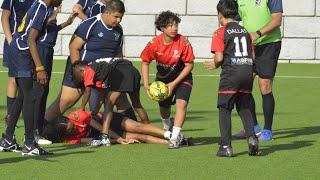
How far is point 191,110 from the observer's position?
606 inches

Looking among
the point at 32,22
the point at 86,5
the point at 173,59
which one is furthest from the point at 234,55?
the point at 86,5

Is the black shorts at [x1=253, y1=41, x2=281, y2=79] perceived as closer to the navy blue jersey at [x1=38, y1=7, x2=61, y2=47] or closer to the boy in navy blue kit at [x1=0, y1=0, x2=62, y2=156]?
the navy blue jersey at [x1=38, y1=7, x2=61, y2=47]

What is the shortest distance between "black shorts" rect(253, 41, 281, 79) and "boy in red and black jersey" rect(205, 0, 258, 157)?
1.55 meters

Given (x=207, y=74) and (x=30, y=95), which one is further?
(x=207, y=74)

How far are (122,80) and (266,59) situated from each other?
6.31ft

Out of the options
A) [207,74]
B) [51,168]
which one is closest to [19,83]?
[51,168]

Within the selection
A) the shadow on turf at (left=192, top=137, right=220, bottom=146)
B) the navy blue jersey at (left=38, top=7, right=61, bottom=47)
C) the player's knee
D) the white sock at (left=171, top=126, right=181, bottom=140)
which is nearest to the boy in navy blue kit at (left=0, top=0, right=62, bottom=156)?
the navy blue jersey at (left=38, top=7, right=61, bottom=47)

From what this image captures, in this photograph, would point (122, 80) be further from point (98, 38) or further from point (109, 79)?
point (98, 38)

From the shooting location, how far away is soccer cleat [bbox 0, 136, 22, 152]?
1104cm

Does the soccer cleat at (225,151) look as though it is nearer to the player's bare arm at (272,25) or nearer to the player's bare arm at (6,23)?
the player's bare arm at (272,25)

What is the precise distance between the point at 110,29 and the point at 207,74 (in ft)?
28.9

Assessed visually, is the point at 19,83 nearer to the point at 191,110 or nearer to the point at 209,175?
the point at 209,175

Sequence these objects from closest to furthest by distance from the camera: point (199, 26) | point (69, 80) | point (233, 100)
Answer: point (233, 100) → point (69, 80) → point (199, 26)

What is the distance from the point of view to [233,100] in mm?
10930
